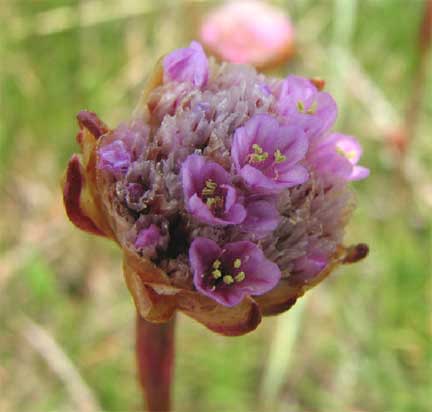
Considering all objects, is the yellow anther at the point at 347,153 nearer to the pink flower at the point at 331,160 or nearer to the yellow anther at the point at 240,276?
the pink flower at the point at 331,160

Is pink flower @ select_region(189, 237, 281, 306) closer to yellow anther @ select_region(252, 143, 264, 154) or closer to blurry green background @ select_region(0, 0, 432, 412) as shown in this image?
yellow anther @ select_region(252, 143, 264, 154)

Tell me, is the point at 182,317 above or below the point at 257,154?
below

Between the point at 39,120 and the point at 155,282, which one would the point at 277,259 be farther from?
the point at 39,120

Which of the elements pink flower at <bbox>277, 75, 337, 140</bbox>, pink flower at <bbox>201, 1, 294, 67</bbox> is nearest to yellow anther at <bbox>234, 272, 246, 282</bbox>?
pink flower at <bbox>277, 75, 337, 140</bbox>

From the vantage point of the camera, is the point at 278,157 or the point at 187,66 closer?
the point at 278,157

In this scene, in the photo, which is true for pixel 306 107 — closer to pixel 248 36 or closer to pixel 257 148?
pixel 257 148

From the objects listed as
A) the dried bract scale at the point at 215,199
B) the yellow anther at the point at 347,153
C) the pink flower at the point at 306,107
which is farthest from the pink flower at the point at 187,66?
the yellow anther at the point at 347,153

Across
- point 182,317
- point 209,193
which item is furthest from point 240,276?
point 182,317
